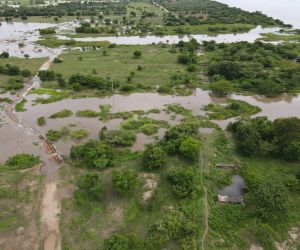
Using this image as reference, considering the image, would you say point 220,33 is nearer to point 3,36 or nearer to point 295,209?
point 3,36

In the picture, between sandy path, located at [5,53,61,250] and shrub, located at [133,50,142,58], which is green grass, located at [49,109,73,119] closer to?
sandy path, located at [5,53,61,250]

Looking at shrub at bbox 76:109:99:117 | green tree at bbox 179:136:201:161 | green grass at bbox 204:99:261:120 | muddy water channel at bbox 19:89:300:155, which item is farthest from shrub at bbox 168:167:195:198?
shrub at bbox 76:109:99:117

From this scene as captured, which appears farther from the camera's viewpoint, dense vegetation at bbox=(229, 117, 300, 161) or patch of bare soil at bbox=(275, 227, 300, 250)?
dense vegetation at bbox=(229, 117, 300, 161)

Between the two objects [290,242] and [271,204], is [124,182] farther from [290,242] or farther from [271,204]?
[290,242]

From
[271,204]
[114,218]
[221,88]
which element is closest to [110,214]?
[114,218]

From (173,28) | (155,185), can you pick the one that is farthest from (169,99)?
(173,28)

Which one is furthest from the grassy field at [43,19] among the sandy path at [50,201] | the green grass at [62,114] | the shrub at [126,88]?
the sandy path at [50,201]

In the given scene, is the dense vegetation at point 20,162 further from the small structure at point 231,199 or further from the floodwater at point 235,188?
the floodwater at point 235,188
